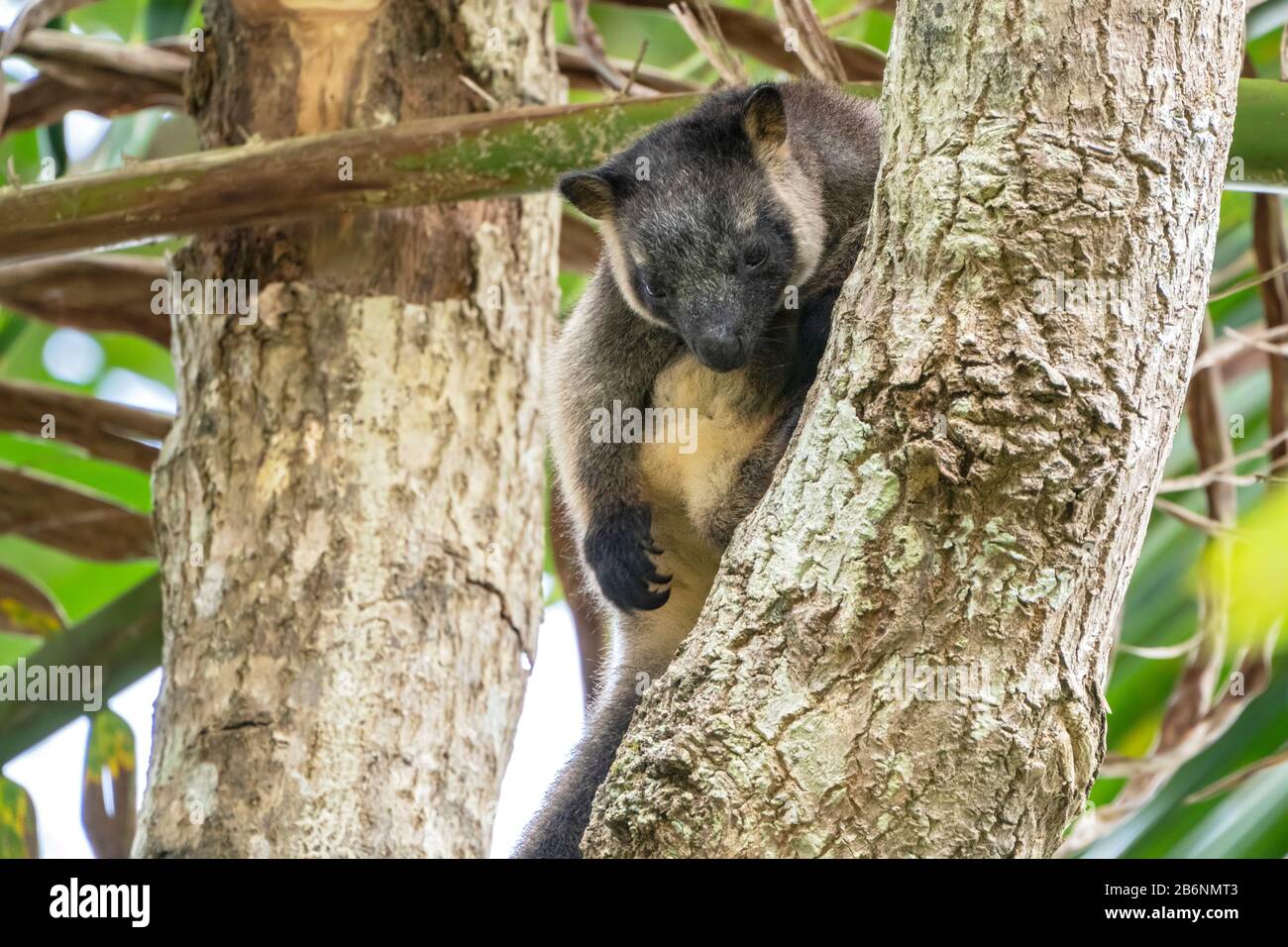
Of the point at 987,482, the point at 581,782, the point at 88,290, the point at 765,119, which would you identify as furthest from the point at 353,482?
Answer: the point at 987,482

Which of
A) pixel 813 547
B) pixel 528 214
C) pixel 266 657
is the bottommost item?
pixel 266 657

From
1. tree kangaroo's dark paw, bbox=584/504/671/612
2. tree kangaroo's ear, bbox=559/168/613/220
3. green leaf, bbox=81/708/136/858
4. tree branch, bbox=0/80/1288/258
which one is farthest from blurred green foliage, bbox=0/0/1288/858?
tree kangaroo's ear, bbox=559/168/613/220

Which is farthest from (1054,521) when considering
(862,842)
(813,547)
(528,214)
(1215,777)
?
(528,214)

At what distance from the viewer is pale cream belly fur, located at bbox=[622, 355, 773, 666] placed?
4355 millimetres

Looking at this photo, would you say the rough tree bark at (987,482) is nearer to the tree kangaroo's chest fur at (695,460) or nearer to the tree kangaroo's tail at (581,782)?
the tree kangaroo's tail at (581,782)

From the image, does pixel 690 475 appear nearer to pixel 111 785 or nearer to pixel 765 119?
pixel 765 119

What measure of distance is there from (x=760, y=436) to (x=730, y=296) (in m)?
0.44

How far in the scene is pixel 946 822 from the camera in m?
2.67

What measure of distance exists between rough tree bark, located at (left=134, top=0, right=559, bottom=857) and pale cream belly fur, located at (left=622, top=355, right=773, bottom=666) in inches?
22.4

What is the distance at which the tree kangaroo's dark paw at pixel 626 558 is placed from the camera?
14.6 feet

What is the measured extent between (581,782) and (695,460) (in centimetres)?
107

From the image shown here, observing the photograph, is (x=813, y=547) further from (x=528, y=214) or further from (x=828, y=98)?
(x=528, y=214)

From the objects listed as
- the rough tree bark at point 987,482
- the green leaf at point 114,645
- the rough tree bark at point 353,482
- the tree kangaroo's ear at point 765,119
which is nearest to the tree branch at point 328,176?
the rough tree bark at point 353,482

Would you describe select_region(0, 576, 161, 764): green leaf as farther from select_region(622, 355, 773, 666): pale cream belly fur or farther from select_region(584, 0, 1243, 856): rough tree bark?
select_region(584, 0, 1243, 856): rough tree bark
